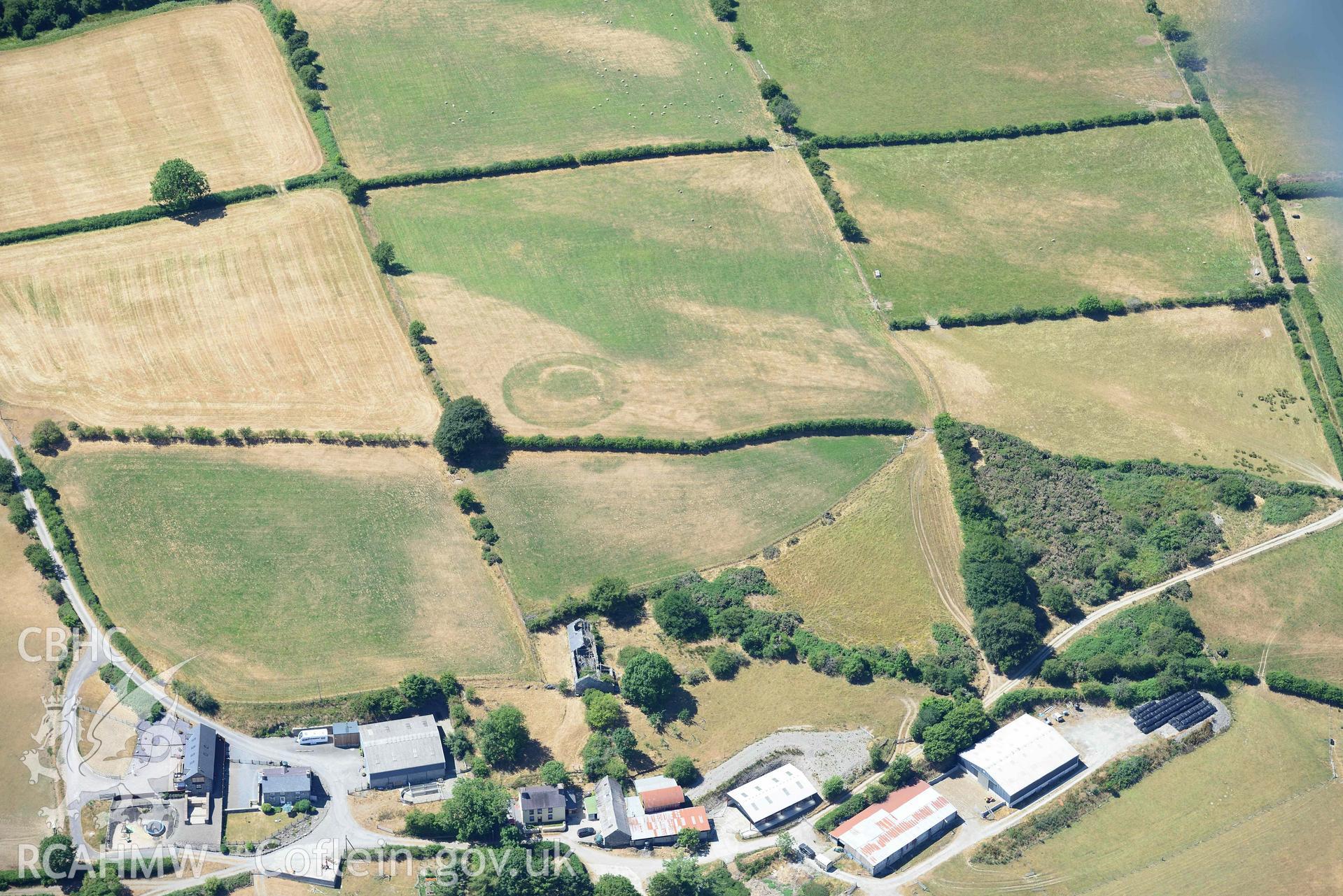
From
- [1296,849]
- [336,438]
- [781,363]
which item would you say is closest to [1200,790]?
[1296,849]

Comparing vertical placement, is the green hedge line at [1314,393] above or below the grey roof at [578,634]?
above

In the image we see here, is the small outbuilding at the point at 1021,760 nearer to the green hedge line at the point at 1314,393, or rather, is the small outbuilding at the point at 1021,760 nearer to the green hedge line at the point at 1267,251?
the green hedge line at the point at 1314,393

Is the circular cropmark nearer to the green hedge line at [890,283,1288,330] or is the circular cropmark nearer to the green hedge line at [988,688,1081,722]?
the green hedge line at [890,283,1288,330]

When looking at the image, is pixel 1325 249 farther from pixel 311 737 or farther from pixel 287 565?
pixel 311 737

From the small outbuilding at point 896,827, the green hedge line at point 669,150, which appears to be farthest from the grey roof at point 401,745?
the green hedge line at point 669,150

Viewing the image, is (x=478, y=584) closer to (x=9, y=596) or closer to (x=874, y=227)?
(x=9, y=596)

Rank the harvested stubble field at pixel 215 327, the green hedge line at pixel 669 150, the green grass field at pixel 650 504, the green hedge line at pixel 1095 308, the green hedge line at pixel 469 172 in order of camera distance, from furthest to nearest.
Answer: the green hedge line at pixel 669 150, the green hedge line at pixel 469 172, the green hedge line at pixel 1095 308, the harvested stubble field at pixel 215 327, the green grass field at pixel 650 504

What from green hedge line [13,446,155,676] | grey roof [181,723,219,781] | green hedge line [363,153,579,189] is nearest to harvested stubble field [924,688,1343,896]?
grey roof [181,723,219,781]
